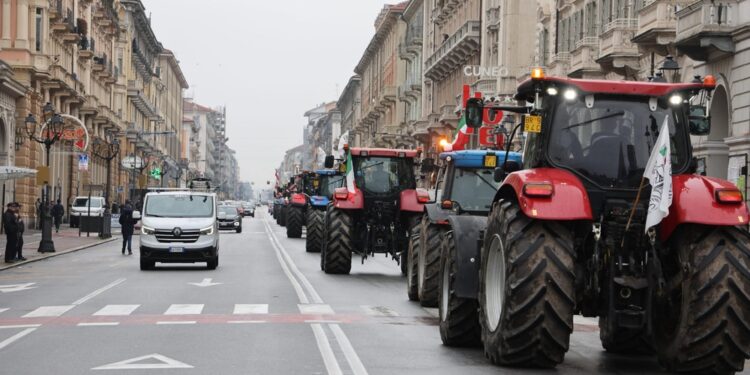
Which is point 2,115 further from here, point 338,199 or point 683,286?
point 683,286

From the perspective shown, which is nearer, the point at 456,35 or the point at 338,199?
the point at 338,199

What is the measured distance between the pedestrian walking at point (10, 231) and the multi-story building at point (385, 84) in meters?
58.1

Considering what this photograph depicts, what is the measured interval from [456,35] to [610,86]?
58.2m

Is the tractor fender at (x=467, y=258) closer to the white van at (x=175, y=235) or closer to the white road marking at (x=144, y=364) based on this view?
the white road marking at (x=144, y=364)

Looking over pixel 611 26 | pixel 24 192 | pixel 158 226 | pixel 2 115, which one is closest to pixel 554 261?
pixel 158 226

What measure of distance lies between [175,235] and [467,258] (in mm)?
16529

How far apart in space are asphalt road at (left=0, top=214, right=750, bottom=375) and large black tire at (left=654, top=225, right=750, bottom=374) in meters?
1.13

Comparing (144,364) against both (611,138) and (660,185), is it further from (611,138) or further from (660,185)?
(660,185)

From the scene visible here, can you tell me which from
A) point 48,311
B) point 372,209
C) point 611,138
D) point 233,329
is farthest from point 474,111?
point 372,209

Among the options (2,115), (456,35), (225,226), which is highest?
(456,35)

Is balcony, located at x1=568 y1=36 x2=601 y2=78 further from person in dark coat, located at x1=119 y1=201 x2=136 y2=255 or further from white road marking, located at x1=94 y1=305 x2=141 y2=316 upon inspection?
white road marking, located at x1=94 y1=305 x2=141 y2=316

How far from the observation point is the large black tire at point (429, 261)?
17.4 meters

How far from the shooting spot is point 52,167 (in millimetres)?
65375

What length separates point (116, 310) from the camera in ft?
56.6
